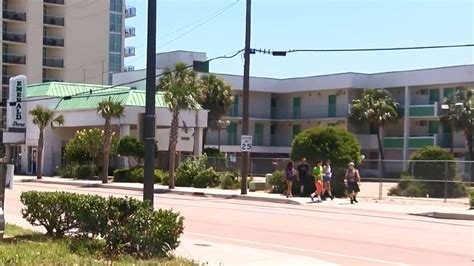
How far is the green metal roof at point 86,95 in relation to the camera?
173 feet

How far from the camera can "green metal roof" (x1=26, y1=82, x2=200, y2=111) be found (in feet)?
173

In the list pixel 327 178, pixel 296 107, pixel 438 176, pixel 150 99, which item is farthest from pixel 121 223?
pixel 296 107

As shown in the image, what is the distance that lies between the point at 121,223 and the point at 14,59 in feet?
273

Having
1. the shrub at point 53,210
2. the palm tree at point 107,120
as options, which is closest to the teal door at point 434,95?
the palm tree at point 107,120

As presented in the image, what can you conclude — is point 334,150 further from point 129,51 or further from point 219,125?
point 129,51

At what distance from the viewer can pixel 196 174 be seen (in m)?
41.8

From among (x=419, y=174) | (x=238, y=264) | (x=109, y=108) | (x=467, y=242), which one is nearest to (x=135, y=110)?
(x=109, y=108)

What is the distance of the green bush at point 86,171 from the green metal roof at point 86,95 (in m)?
4.84

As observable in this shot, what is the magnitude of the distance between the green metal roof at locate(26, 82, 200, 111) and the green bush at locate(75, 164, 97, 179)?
4835 mm

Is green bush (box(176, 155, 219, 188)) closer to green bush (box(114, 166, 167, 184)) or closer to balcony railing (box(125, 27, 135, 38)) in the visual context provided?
green bush (box(114, 166, 167, 184))

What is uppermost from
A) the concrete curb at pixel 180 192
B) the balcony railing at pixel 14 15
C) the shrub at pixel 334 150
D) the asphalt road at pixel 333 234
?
the balcony railing at pixel 14 15

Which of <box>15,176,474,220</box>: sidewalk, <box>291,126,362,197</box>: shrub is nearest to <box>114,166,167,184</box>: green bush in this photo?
<box>15,176,474,220</box>: sidewalk

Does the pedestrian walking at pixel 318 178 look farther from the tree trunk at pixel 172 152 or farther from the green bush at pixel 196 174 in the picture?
the green bush at pixel 196 174

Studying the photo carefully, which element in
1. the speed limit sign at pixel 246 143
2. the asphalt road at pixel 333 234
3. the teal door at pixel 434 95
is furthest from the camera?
the teal door at pixel 434 95
